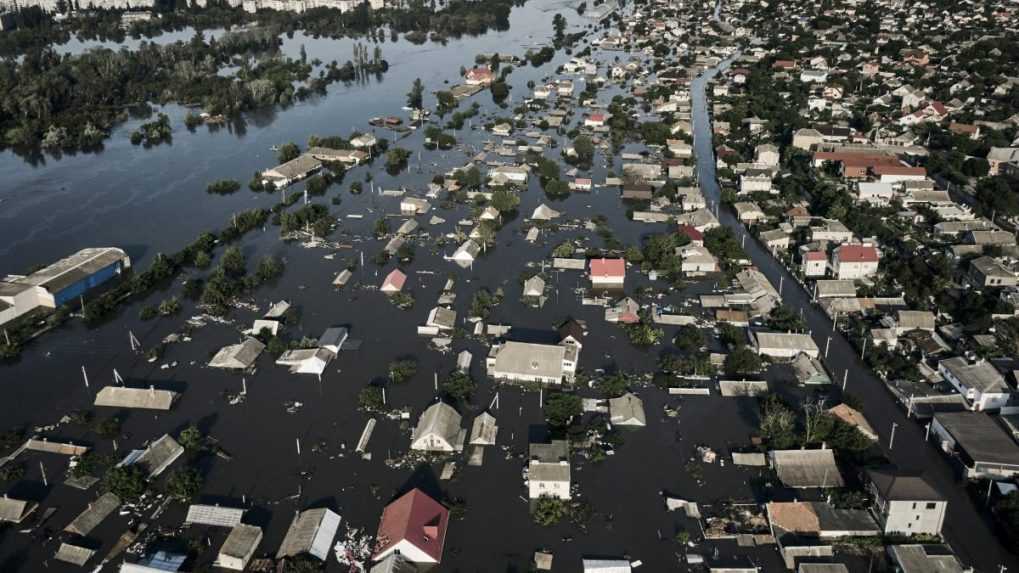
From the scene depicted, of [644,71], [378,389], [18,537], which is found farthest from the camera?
[644,71]

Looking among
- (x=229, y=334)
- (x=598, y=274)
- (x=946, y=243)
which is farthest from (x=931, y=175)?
(x=229, y=334)

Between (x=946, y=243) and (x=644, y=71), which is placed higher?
(x=644, y=71)

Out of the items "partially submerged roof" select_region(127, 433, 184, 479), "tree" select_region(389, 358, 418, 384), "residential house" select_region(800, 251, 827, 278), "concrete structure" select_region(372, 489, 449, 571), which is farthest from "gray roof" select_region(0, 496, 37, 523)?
"residential house" select_region(800, 251, 827, 278)

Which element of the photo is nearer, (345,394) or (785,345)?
(345,394)

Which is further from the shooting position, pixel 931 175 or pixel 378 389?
pixel 931 175

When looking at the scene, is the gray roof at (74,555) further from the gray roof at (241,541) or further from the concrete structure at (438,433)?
the concrete structure at (438,433)

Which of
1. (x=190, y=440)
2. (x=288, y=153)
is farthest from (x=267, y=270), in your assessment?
(x=288, y=153)

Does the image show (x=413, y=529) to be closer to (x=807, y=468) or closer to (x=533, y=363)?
(x=533, y=363)

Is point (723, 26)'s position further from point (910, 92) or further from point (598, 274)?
point (598, 274)
